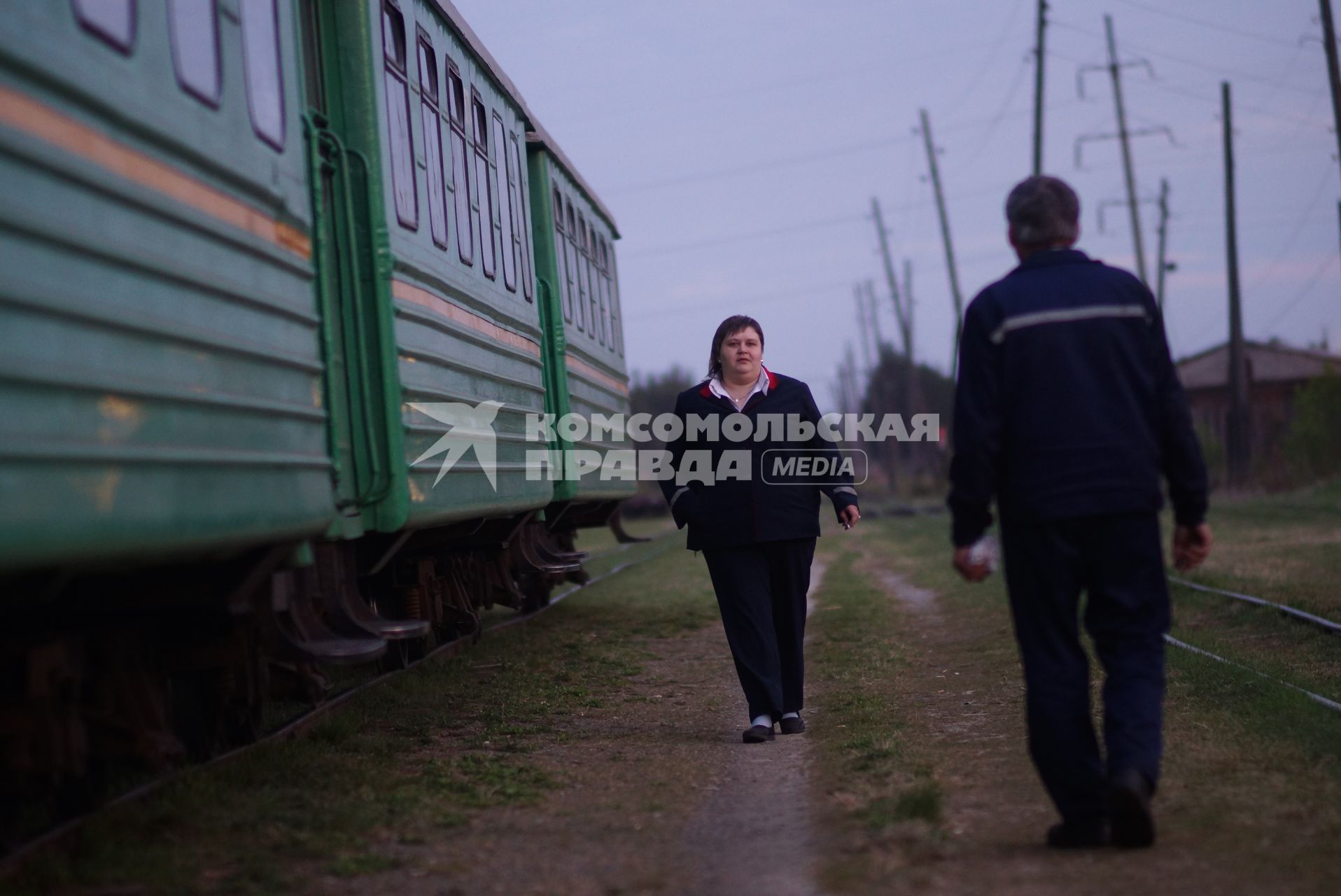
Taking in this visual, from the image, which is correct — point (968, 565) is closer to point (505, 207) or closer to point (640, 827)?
point (640, 827)

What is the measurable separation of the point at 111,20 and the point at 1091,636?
10.5ft

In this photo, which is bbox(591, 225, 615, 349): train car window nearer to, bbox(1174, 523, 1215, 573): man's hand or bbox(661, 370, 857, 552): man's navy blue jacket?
bbox(661, 370, 857, 552): man's navy blue jacket

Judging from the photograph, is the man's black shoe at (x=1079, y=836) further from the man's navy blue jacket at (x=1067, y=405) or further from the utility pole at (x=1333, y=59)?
the utility pole at (x=1333, y=59)

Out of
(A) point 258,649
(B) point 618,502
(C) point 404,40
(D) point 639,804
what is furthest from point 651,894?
(B) point 618,502

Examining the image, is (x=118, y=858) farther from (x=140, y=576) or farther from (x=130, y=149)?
(x=130, y=149)

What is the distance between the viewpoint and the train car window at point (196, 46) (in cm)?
471

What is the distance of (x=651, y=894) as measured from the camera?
441 cm

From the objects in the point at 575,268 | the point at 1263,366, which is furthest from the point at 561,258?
the point at 1263,366

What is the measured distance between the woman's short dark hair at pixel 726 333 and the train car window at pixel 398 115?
153 cm

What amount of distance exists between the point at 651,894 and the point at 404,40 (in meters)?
4.79

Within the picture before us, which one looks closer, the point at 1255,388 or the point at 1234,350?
the point at 1234,350

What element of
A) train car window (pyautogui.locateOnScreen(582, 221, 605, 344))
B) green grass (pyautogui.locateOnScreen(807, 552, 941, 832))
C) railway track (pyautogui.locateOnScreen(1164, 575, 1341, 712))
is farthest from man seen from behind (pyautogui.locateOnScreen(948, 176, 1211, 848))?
train car window (pyautogui.locateOnScreen(582, 221, 605, 344))

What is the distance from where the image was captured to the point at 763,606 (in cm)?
713

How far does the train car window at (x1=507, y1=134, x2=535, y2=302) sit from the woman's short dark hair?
3.52 m
